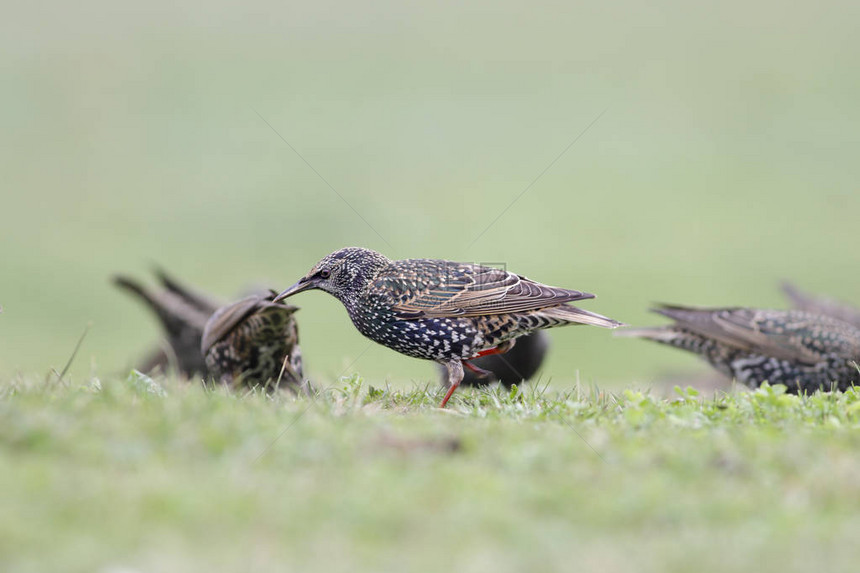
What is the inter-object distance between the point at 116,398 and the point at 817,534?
3.67 meters

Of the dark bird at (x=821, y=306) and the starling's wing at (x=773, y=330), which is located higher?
A: the dark bird at (x=821, y=306)

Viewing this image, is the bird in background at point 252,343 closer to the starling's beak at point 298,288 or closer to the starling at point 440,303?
the starling's beak at point 298,288

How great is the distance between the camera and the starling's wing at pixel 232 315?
786cm

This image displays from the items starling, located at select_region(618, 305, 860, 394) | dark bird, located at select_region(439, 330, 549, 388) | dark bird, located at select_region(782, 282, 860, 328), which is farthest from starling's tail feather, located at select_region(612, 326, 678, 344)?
dark bird, located at select_region(782, 282, 860, 328)

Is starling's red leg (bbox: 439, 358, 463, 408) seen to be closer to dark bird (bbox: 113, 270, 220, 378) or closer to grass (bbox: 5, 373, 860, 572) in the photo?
grass (bbox: 5, 373, 860, 572)

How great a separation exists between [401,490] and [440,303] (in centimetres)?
303

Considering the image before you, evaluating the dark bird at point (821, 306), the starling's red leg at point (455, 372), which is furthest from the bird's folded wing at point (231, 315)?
the dark bird at point (821, 306)

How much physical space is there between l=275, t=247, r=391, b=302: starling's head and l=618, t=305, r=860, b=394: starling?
11.9ft

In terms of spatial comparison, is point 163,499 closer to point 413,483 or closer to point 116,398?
point 413,483

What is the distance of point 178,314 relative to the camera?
11102mm

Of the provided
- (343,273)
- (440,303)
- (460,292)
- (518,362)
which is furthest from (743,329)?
(343,273)

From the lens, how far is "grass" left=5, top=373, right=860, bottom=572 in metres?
3.76

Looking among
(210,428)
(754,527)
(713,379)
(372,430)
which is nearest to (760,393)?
(754,527)

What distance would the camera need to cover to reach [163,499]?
4020mm
